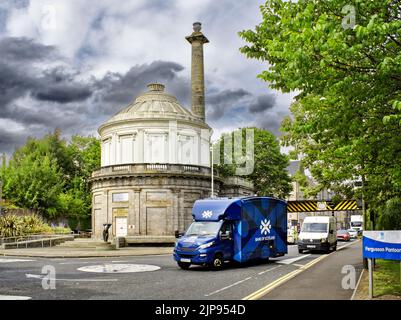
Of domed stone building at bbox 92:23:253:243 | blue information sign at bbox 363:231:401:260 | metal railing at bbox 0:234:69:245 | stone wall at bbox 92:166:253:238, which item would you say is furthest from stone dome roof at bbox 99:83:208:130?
blue information sign at bbox 363:231:401:260

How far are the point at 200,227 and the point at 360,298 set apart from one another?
10.2m

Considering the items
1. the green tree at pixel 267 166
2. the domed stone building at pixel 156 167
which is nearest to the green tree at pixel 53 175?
the domed stone building at pixel 156 167

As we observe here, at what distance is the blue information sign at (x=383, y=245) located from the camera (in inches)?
450

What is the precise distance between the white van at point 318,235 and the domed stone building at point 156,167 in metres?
16.5

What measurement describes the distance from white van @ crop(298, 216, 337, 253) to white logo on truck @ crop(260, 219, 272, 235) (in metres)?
9.19

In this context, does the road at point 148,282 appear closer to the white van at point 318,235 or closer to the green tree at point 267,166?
the white van at point 318,235

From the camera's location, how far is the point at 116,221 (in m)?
50.4

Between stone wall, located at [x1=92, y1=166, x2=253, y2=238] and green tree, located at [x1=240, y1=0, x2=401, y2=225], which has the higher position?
green tree, located at [x1=240, y1=0, x2=401, y2=225]

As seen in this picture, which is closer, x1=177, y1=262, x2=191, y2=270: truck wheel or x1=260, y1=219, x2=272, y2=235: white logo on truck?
x1=177, y1=262, x2=191, y2=270: truck wheel

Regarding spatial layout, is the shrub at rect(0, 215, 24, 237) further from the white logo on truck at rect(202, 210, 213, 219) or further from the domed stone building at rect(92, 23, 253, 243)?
the white logo on truck at rect(202, 210, 213, 219)

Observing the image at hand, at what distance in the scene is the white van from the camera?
32206 mm

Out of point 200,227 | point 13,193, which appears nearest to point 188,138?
point 13,193
